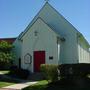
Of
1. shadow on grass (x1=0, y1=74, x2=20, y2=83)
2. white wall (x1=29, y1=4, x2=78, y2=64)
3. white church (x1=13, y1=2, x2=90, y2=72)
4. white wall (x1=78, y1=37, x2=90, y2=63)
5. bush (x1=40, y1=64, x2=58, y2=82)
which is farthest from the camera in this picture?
white wall (x1=78, y1=37, x2=90, y2=63)

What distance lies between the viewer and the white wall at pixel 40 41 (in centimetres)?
3369

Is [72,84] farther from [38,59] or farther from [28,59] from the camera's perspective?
[28,59]

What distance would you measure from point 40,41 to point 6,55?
5432mm

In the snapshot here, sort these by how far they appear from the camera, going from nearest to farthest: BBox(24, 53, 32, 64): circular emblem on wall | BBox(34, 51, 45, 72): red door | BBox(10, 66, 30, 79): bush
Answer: BBox(10, 66, 30, 79): bush → BBox(34, 51, 45, 72): red door → BBox(24, 53, 32, 64): circular emblem on wall

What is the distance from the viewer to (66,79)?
70.5 ft

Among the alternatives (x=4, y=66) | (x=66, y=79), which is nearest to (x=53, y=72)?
(x=66, y=79)

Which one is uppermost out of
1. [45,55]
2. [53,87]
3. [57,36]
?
[57,36]

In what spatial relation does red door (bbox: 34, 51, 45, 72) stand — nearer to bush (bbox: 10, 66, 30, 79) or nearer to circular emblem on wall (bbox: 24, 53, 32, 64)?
circular emblem on wall (bbox: 24, 53, 32, 64)

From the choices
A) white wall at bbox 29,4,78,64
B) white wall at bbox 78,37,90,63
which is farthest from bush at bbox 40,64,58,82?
white wall at bbox 78,37,90,63

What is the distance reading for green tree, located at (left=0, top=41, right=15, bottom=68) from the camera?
37.5 m

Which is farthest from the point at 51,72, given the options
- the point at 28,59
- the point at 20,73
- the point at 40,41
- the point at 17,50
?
the point at 17,50

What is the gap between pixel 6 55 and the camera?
37.5 meters

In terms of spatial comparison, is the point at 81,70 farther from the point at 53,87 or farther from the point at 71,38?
the point at 71,38

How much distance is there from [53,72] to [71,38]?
1349 cm
